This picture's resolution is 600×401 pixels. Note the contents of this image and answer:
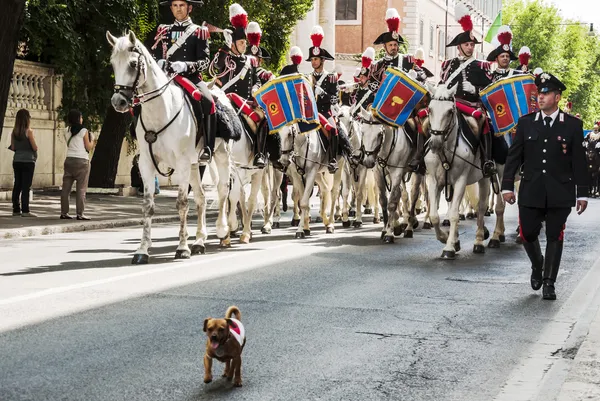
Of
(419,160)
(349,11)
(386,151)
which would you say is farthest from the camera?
(349,11)

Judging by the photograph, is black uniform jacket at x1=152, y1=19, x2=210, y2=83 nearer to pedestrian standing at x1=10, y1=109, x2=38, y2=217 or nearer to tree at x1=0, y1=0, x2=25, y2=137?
tree at x1=0, y1=0, x2=25, y2=137

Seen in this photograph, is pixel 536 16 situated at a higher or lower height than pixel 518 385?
higher

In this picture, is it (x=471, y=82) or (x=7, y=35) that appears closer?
(x=471, y=82)

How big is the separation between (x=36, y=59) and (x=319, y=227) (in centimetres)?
1091

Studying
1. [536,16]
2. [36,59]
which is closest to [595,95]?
[536,16]

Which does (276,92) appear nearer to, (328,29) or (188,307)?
(188,307)

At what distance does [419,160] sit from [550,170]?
6.11 m

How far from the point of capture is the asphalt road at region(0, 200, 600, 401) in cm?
724

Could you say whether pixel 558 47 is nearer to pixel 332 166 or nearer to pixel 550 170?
pixel 332 166

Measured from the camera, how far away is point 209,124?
49.0ft

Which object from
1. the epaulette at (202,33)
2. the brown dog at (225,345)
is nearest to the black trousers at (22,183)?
the epaulette at (202,33)

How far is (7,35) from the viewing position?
62.7 feet

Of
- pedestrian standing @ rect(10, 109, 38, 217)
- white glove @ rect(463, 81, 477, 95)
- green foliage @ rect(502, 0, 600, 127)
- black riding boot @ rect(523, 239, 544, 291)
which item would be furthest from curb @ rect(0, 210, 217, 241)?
green foliage @ rect(502, 0, 600, 127)

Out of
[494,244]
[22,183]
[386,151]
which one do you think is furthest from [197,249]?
[22,183]
